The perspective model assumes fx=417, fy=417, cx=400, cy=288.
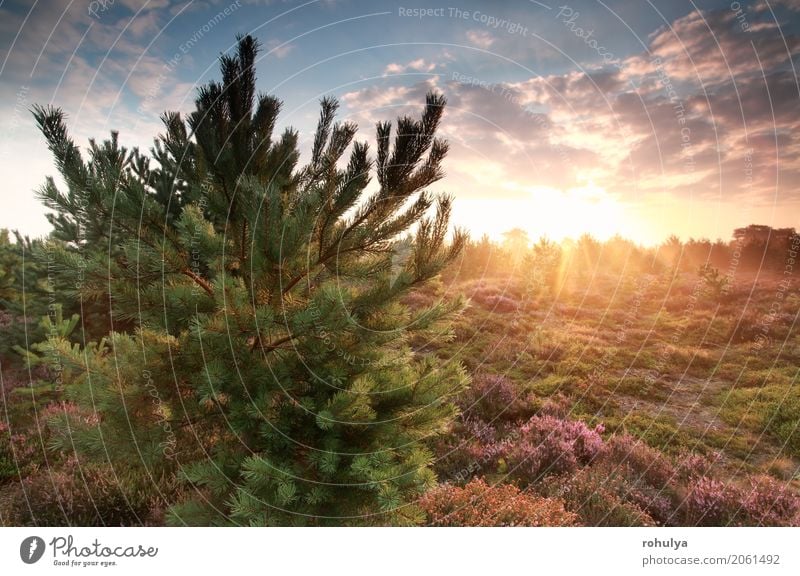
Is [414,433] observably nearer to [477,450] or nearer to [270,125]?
[270,125]

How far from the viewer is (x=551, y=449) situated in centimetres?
601

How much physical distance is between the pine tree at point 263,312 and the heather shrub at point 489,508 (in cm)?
131

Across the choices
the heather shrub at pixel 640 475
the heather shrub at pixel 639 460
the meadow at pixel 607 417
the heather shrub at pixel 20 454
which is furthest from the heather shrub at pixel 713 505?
the heather shrub at pixel 20 454

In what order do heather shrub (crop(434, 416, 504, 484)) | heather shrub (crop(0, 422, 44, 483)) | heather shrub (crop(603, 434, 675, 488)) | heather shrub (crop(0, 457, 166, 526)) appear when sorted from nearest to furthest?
heather shrub (crop(0, 457, 166, 526)) < heather shrub (crop(603, 434, 675, 488)) < heather shrub (crop(434, 416, 504, 484)) < heather shrub (crop(0, 422, 44, 483))

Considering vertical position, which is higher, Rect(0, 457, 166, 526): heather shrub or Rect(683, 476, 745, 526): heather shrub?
Rect(0, 457, 166, 526): heather shrub

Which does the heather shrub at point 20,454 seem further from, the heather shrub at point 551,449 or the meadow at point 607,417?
the heather shrub at point 551,449

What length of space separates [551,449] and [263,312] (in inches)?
196

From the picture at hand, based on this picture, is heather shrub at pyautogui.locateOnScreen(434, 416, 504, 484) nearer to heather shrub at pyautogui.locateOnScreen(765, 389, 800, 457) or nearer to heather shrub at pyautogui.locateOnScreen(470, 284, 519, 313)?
heather shrub at pyautogui.locateOnScreen(765, 389, 800, 457)

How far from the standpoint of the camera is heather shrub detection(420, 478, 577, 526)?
4168 mm

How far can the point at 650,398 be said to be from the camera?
7.51 metres

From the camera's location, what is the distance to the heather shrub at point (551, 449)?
577cm

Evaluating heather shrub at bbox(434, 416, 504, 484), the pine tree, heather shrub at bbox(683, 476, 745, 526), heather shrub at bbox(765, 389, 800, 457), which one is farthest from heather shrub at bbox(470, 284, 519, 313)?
the pine tree

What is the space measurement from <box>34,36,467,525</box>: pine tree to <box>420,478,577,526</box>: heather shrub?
4.29 ft

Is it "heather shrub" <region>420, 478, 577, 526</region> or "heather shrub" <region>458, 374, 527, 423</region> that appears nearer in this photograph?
"heather shrub" <region>420, 478, 577, 526</region>
